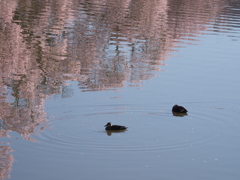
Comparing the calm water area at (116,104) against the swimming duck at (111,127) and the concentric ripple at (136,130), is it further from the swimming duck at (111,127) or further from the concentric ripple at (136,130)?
the swimming duck at (111,127)

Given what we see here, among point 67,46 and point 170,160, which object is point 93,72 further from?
point 170,160

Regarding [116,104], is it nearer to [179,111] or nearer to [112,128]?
[179,111]

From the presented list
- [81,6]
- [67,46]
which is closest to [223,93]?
[67,46]

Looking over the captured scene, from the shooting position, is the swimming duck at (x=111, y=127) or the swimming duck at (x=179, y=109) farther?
the swimming duck at (x=179, y=109)

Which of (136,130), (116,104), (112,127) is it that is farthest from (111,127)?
(116,104)

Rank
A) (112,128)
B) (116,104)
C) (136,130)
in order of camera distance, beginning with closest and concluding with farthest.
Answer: (112,128)
(136,130)
(116,104)

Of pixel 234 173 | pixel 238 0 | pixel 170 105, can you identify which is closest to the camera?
pixel 234 173

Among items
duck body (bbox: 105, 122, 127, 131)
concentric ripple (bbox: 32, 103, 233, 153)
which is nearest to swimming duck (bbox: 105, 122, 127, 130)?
duck body (bbox: 105, 122, 127, 131)

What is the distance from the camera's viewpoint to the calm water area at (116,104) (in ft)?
31.2

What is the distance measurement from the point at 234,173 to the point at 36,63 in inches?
422

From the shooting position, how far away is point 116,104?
13.3m

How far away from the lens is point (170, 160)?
9812 mm

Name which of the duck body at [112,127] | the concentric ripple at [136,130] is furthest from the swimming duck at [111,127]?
the concentric ripple at [136,130]

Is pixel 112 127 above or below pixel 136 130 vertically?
above
